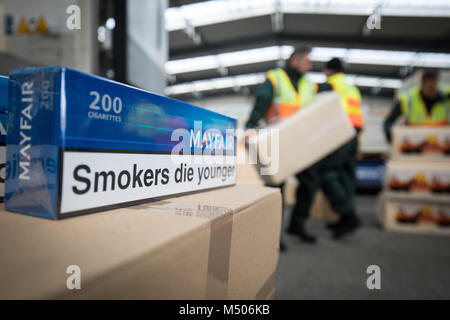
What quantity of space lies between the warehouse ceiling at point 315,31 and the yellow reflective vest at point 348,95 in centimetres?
225

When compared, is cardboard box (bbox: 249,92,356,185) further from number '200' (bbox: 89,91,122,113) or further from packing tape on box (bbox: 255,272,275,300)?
number '200' (bbox: 89,91,122,113)

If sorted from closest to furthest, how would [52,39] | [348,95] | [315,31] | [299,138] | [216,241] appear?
[216,241], [299,138], [52,39], [348,95], [315,31]

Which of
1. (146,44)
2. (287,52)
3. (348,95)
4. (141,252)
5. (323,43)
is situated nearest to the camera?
(141,252)

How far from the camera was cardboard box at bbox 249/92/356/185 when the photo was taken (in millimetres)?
1100

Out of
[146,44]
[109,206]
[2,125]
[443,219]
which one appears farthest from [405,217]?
[2,125]

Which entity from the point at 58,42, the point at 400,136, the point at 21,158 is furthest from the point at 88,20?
the point at 400,136

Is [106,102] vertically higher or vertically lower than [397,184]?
higher

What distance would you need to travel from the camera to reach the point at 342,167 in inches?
90.3

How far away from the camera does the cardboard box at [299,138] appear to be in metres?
1.10

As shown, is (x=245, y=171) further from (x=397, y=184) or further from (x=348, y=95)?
(x=397, y=184)

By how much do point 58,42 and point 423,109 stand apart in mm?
2752

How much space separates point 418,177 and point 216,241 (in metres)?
2.44

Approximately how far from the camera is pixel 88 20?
58.1 inches

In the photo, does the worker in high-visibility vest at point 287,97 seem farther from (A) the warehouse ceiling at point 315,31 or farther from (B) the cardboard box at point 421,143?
(A) the warehouse ceiling at point 315,31
